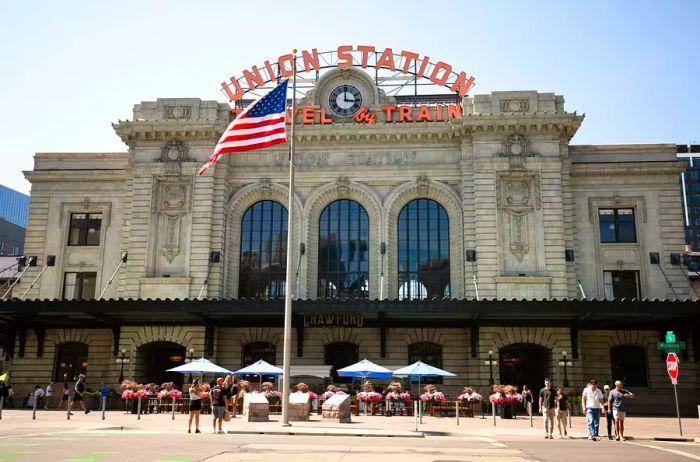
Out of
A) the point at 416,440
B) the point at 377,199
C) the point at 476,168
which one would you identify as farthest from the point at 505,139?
the point at 416,440

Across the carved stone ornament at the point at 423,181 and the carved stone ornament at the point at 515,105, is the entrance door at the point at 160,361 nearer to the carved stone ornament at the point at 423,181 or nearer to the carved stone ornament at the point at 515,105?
the carved stone ornament at the point at 423,181

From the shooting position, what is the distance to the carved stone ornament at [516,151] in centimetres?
4297

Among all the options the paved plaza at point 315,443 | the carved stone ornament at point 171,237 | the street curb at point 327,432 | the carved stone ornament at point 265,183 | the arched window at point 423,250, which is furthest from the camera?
the carved stone ornament at point 265,183

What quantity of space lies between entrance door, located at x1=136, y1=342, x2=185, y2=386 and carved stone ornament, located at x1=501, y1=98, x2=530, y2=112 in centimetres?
2584

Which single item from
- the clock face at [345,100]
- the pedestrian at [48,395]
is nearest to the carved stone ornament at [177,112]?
the clock face at [345,100]

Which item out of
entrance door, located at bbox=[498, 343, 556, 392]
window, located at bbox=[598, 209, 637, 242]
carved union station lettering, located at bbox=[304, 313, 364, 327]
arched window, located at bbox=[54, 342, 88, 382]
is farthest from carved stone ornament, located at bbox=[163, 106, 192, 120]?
window, located at bbox=[598, 209, 637, 242]

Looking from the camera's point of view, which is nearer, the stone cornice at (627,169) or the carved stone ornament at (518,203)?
the carved stone ornament at (518,203)

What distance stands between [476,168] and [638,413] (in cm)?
1697

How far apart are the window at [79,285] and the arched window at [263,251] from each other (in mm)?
10217

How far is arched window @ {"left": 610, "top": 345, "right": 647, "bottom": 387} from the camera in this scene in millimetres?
42094

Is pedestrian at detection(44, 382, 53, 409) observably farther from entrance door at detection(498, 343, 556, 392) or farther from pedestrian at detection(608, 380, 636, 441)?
pedestrian at detection(608, 380, 636, 441)

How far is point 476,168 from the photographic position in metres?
43.1

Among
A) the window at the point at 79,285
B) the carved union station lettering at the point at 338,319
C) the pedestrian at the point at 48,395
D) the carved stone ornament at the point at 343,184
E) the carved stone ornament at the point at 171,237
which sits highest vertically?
the carved stone ornament at the point at 343,184

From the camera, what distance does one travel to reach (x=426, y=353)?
4234cm
